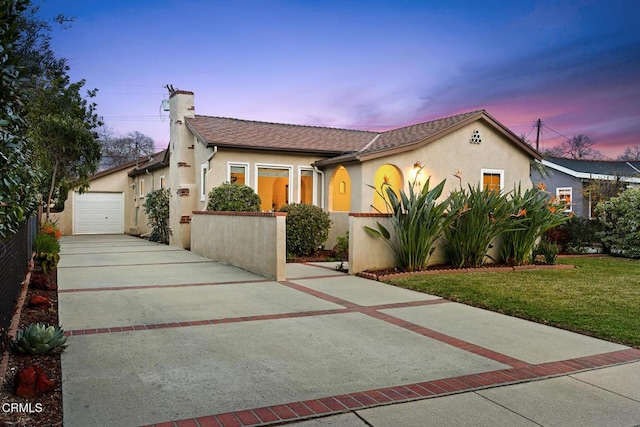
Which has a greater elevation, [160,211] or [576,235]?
[160,211]

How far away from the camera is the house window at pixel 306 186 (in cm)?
1761

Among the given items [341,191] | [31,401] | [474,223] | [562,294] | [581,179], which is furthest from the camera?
[581,179]

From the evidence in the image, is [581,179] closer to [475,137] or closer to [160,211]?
[475,137]

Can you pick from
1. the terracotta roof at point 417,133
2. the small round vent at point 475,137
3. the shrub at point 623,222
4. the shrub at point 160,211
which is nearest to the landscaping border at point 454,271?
the shrub at point 623,222

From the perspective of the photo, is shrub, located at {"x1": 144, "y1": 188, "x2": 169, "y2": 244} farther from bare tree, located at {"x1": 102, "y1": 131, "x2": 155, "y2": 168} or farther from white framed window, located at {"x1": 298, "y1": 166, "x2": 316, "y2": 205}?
bare tree, located at {"x1": 102, "y1": 131, "x2": 155, "y2": 168}

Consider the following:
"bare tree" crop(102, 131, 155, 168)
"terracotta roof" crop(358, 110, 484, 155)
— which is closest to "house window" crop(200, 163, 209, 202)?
"terracotta roof" crop(358, 110, 484, 155)

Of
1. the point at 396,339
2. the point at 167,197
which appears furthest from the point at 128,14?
the point at 396,339

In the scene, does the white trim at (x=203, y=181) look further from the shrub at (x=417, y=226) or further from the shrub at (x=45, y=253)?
the shrub at (x=417, y=226)

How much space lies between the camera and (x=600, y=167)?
2761 cm

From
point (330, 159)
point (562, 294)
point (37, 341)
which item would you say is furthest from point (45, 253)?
point (562, 294)

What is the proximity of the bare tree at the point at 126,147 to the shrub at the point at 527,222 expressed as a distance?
134 ft

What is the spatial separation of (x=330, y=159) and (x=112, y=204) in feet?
53.0

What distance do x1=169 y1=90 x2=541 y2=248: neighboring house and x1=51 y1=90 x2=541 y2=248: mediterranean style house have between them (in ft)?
0.11

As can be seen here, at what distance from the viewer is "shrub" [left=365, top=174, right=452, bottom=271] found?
34.9 feet
